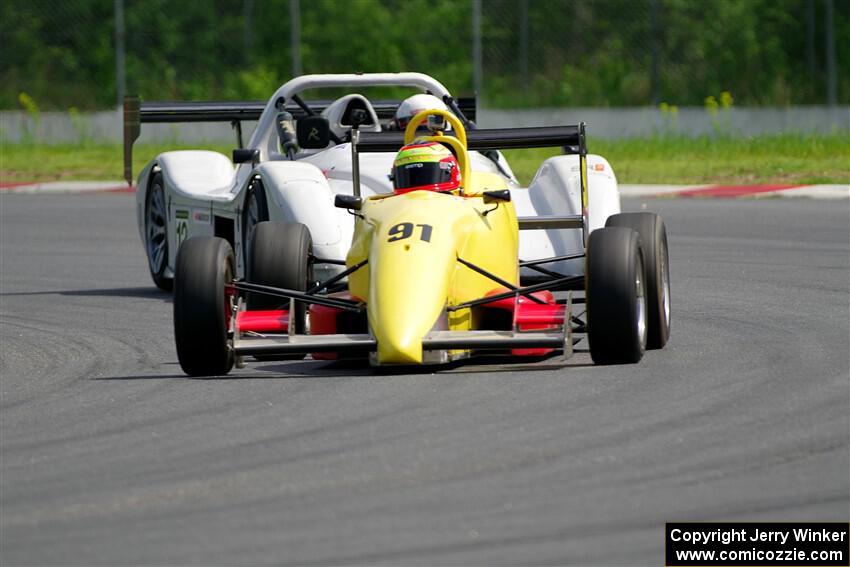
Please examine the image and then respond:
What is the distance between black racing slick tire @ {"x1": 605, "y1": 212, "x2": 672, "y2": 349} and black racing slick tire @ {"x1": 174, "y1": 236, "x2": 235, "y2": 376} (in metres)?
2.18

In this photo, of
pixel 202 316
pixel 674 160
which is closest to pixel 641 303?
pixel 202 316

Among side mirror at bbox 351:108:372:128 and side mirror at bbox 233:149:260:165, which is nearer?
side mirror at bbox 233:149:260:165

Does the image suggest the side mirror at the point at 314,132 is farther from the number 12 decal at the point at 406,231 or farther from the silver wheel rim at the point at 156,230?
the number 12 decal at the point at 406,231

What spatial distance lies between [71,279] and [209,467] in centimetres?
819

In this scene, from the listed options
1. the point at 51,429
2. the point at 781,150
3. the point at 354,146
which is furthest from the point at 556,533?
the point at 781,150

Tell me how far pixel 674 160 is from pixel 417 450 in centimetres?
1944

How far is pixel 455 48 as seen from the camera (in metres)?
31.8

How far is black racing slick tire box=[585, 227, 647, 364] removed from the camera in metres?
→ 8.80

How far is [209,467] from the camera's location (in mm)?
6770

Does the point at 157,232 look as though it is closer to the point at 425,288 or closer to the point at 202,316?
the point at 202,316

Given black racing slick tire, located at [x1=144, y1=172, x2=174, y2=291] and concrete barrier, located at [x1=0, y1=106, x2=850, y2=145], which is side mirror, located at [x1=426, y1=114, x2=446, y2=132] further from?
concrete barrier, located at [x1=0, y1=106, x2=850, y2=145]

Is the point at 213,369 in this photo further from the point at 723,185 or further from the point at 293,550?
the point at 723,185

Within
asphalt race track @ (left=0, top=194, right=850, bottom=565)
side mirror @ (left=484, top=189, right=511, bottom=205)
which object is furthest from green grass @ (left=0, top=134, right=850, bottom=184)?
side mirror @ (left=484, top=189, right=511, bottom=205)

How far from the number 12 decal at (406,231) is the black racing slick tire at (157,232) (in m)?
4.89
